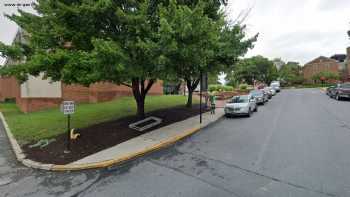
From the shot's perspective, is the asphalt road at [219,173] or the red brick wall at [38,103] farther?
the red brick wall at [38,103]

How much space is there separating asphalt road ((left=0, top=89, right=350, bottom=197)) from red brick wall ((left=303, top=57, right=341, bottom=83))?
261ft

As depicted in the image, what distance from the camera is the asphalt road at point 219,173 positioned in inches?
204

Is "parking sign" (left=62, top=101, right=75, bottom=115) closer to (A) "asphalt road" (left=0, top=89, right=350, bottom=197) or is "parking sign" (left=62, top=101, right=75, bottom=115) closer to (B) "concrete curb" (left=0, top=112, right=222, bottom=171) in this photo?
(B) "concrete curb" (left=0, top=112, right=222, bottom=171)

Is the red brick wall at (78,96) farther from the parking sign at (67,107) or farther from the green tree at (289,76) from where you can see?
the green tree at (289,76)

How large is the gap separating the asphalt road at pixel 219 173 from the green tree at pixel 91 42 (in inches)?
130

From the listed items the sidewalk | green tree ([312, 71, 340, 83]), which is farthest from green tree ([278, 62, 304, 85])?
the sidewalk

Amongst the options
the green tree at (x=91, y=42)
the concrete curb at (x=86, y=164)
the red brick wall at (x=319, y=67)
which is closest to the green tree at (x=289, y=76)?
the red brick wall at (x=319, y=67)

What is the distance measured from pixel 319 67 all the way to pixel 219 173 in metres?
86.7

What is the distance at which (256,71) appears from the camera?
61.3m

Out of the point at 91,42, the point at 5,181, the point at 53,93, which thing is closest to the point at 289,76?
the point at 53,93

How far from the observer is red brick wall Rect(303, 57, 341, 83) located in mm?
74125

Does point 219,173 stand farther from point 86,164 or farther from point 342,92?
point 342,92

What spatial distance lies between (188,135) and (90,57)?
220 inches

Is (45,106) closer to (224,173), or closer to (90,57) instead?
(90,57)
